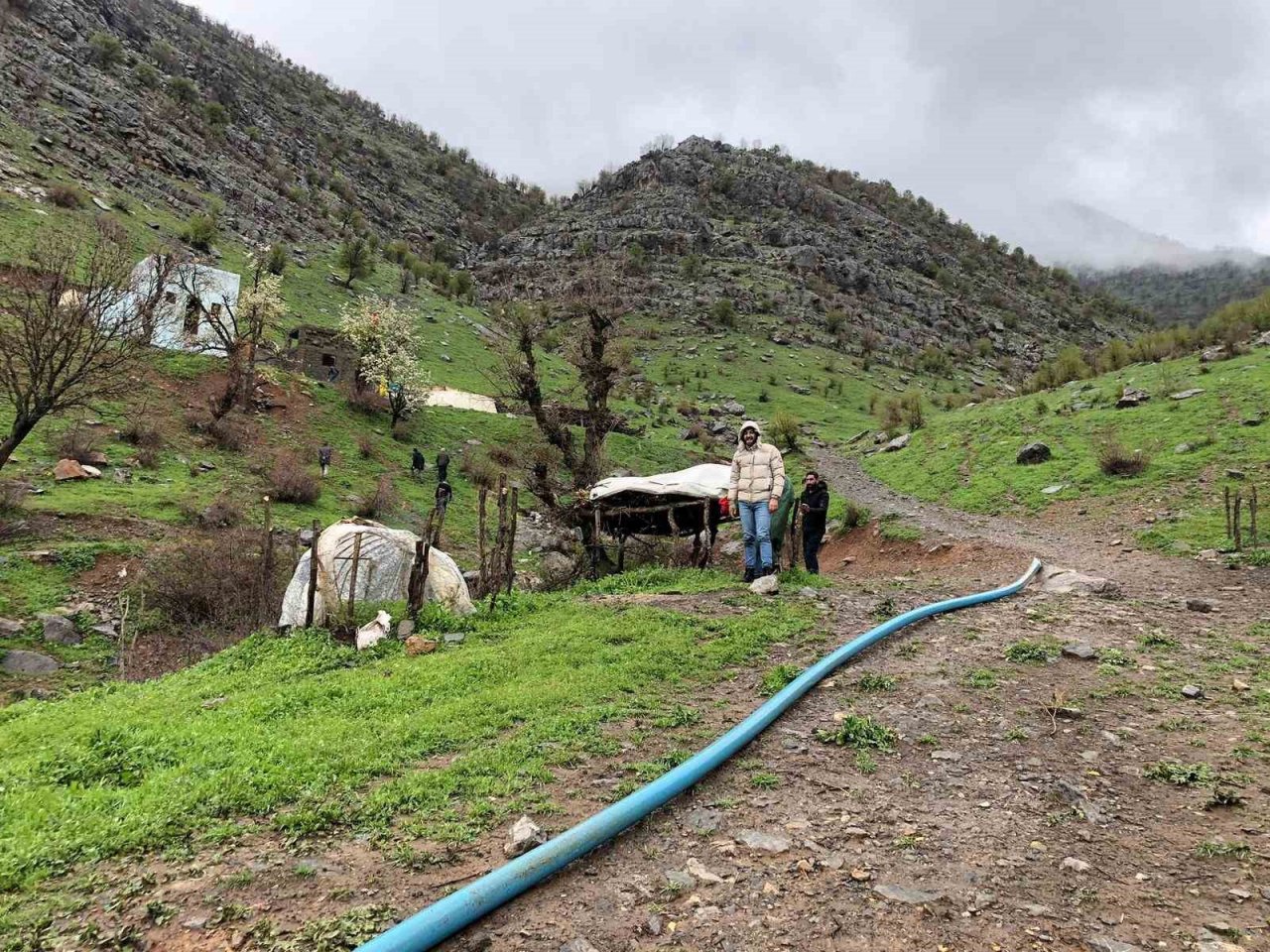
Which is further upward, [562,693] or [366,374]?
[366,374]

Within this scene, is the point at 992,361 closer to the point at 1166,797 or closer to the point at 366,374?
the point at 366,374

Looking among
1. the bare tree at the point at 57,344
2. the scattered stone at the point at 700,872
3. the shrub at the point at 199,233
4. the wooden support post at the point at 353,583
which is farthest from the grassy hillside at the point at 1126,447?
the shrub at the point at 199,233

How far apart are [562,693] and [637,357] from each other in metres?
51.5

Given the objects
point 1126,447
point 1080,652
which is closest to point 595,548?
point 1080,652

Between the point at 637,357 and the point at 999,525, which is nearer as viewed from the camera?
the point at 999,525

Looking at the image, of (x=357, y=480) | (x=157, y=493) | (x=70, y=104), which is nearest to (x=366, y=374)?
(x=357, y=480)

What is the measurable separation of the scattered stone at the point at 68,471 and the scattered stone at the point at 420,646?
51.3 feet

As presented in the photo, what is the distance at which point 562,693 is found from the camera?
583 cm

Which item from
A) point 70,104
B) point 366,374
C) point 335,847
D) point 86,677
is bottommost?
point 86,677

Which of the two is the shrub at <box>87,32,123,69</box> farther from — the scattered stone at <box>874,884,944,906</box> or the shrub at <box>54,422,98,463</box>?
the scattered stone at <box>874,884,944,906</box>

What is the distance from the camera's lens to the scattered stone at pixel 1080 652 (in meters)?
6.39

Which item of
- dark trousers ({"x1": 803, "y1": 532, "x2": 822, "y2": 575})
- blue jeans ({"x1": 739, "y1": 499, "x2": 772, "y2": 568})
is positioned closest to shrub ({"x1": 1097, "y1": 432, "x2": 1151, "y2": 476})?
dark trousers ({"x1": 803, "y1": 532, "x2": 822, "y2": 575})

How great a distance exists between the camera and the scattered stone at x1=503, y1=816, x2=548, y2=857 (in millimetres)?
3402

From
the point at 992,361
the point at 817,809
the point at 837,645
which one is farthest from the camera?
the point at 992,361
